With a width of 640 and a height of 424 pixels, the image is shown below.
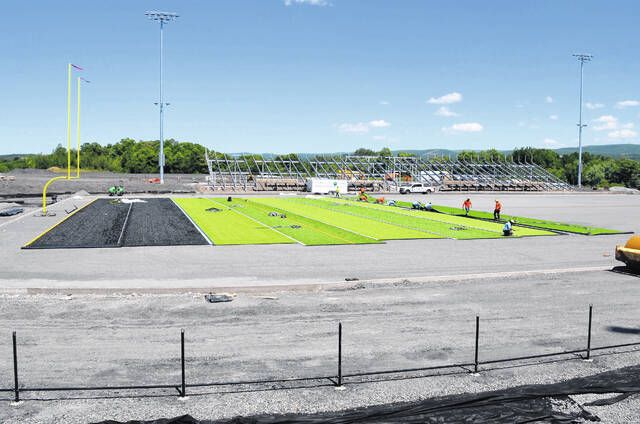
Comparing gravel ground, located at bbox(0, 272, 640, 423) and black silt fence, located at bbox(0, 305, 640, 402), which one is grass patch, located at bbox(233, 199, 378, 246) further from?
black silt fence, located at bbox(0, 305, 640, 402)

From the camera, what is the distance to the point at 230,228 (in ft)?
121

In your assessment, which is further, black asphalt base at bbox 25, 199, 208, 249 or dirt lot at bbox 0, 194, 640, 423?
black asphalt base at bbox 25, 199, 208, 249

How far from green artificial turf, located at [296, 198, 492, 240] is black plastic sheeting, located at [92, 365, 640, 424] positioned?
2273cm

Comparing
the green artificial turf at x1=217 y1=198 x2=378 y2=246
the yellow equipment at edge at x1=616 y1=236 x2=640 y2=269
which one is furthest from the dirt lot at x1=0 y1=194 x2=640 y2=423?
the green artificial turf at x1=217 y1=198 x2=378 y2=246

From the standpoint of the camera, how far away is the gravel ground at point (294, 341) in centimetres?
1019

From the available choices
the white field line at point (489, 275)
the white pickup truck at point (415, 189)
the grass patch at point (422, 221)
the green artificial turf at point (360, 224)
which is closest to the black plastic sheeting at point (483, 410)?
the white field line at point (489, 275)

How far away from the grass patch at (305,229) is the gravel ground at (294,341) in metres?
11.9

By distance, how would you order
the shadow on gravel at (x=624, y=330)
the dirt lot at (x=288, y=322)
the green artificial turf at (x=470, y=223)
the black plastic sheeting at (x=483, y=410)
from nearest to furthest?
the black plastic sheeting at (x=483, y=410)
the dirt lot at (x=288, y=322)
the shadow on gravel at (x=624, y=330)
the green artificial turf at (x=470, y=223)

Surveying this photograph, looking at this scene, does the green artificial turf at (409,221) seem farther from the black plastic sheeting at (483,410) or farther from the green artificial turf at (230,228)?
the black plastic sheeting at (483,410)

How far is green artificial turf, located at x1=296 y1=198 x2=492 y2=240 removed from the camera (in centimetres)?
3487

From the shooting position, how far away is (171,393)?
10375 millimetres

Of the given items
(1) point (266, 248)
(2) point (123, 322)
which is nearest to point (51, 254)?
(1) point (266, 248)

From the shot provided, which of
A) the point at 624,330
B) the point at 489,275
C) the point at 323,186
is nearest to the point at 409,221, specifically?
the point at 489,275

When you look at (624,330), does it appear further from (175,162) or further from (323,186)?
(175,162)
